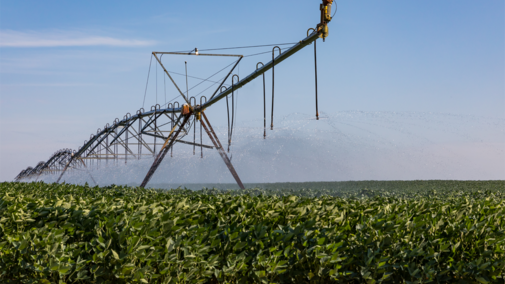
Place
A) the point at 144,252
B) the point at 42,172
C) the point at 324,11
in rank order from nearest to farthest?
the point at 144,252 → the point at 324,11 → the point at 42,172

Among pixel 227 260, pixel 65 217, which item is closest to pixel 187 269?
pixel 227 260

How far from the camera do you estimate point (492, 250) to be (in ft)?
14.8

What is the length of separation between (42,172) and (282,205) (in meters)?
46.6

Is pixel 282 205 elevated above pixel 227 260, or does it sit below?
above

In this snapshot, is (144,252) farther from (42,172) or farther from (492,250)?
(42,172)

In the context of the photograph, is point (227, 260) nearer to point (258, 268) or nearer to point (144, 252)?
point (258, 268)

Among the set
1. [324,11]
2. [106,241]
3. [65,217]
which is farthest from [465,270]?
[324,11]

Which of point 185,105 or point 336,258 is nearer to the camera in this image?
point 336,258

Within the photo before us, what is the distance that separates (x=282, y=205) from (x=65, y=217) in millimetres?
2713

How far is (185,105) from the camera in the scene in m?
15.3

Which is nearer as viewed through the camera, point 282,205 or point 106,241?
point 106,241

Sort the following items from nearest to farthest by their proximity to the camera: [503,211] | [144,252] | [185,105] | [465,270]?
[144,252] → [465,270] → [503,211] → [185,105]

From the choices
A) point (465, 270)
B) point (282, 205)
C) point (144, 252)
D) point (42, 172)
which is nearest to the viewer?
point (144, 252)

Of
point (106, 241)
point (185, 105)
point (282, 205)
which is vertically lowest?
point (106, 241)
